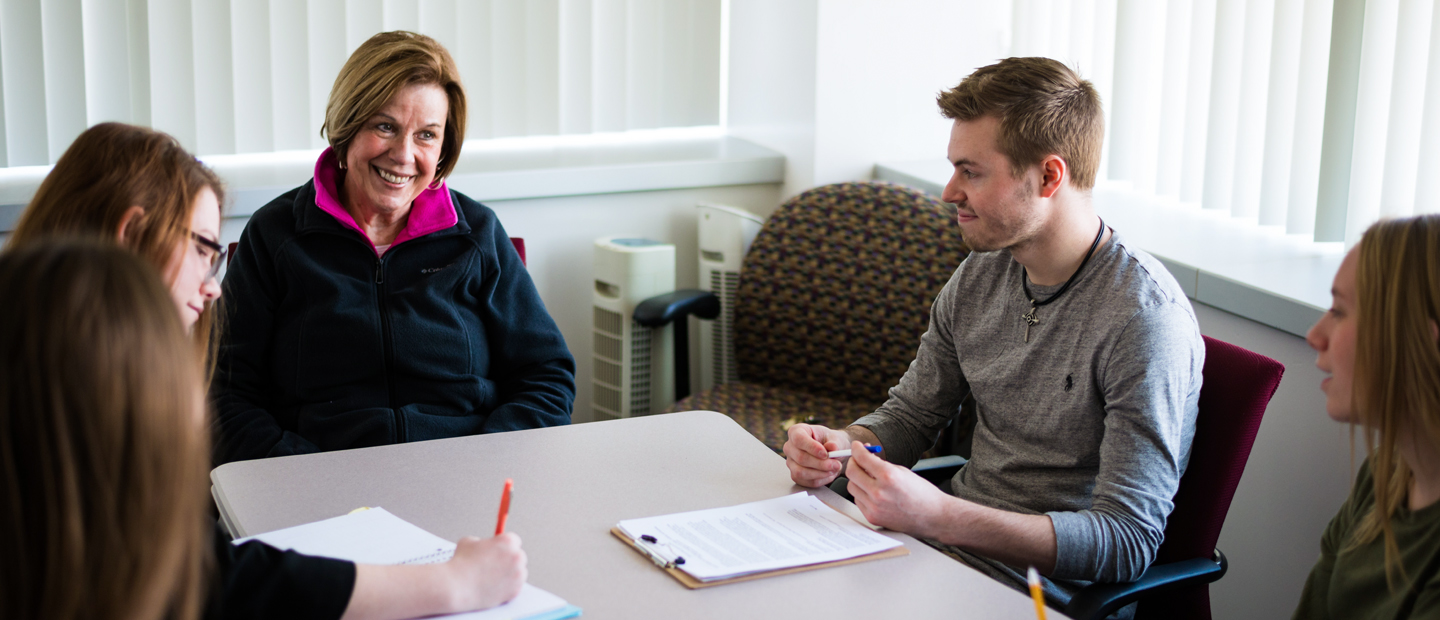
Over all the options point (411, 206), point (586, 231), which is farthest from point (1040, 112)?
point (586, 231)

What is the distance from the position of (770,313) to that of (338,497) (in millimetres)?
1496

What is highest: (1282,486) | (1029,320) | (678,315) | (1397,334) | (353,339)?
(1397,334)

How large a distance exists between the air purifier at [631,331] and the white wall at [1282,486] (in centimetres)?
130

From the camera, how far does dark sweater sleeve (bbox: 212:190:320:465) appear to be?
1888 millimetres

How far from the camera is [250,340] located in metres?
1.96

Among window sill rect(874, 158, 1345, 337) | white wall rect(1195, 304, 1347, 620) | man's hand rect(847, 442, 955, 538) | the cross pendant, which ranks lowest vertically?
white wall rect(1195, 304, 1347, 620)

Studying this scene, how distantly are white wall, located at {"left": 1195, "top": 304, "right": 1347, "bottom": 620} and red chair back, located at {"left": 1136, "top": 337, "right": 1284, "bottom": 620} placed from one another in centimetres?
39

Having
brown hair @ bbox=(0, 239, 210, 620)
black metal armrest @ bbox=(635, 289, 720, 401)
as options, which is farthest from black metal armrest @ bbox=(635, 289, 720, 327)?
brown hair @ bbox=(0, 239, 210, 620)

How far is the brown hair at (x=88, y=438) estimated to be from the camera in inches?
28.4

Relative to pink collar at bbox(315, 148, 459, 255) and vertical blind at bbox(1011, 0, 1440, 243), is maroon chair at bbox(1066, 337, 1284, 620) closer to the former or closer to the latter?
vertical blind at bbox(1011, 0, 1440, 243)

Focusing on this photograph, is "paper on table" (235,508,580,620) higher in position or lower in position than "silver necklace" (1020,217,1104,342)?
lower

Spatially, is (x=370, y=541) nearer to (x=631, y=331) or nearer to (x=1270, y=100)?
(x=631, y=331)

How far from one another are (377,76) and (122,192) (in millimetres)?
815

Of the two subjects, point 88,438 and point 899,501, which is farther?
point 899,501
